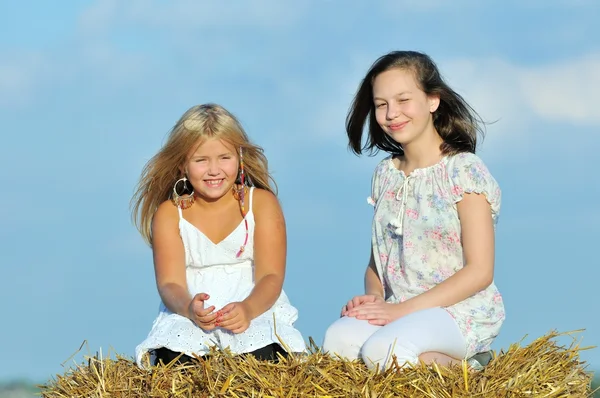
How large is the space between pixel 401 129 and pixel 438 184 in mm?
330

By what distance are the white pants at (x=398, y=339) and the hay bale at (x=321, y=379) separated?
0.40ft

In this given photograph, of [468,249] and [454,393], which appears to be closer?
[454,393]

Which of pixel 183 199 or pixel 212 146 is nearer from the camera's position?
pixel 212 146

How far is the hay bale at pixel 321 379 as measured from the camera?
3.66 metres

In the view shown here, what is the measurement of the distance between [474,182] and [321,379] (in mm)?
1355

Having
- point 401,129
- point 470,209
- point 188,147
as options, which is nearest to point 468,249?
point 470,209

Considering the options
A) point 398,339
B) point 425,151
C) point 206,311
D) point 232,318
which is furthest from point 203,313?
point 425,151

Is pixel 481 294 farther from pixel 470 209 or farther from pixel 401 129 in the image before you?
pixel 401 129

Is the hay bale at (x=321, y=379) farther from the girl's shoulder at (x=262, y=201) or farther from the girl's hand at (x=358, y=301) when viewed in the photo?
the girl's shoulder at (x=262, y=201)

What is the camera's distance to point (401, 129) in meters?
4.67

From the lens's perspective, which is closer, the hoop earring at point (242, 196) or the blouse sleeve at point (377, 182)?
the hoop earring at point (242, 196)

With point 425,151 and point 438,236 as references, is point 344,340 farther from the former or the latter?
point 425,151

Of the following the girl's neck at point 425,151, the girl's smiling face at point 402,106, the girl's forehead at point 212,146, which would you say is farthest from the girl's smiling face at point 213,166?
the girl's neck at point 425,151

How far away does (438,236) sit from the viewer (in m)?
4.59
